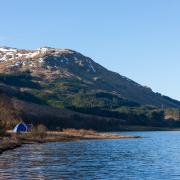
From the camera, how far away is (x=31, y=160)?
237 ft

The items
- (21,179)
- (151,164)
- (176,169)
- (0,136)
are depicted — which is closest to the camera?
(21,179)

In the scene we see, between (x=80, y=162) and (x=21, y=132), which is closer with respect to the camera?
(x=80, y=162)

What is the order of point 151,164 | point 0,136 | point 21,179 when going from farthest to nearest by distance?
1. point 0,136
2. point 151,164
3. point 21,179

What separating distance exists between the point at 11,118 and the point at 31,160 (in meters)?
98.9

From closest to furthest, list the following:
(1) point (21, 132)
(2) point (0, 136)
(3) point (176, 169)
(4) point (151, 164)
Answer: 1. (3) point (176, 169)
2. (4) point (151, 164)
3. (2) point (0, 136)
4. (1) point (21, 132)

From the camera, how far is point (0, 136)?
129 metres

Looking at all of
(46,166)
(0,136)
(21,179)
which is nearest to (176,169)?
(46,166)

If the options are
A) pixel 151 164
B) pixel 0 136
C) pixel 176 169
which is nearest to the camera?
pixel 176 169

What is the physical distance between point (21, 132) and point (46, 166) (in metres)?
90.9

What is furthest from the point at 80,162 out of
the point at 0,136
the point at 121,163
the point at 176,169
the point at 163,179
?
the point at 0,136

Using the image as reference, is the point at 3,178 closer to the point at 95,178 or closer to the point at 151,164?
the point at 95,178

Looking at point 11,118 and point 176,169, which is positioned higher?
point 11,118

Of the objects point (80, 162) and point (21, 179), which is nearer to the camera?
point (21, 179)

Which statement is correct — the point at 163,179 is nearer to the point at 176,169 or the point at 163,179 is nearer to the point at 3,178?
the point at 176,169
